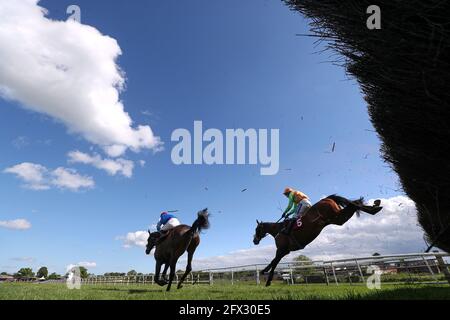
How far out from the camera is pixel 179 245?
1065cm

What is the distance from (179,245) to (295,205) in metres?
3.84

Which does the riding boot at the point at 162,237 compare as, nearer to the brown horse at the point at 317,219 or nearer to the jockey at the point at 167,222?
the jockey at the point at 167,222

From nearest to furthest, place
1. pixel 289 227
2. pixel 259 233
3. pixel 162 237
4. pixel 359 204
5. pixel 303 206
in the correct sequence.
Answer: pixel 359 204 < pixel 303 206 < pixel 289 227 < pixel 162 237 < pixel 259 233

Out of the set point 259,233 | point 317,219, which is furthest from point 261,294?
point 259,233

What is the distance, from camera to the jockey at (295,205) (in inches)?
395

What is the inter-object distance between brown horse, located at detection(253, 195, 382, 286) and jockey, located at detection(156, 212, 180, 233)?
3601 mm

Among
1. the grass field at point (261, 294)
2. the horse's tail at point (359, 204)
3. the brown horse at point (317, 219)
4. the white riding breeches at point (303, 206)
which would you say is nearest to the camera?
the grass field at point (261, 294)

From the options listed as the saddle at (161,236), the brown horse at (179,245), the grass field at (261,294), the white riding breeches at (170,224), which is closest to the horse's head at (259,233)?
the brown horse at (179,245)

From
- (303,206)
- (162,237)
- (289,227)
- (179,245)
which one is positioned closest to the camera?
(303,206)

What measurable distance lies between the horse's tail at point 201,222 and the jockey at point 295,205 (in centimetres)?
240

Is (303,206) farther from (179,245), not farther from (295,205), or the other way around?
(179,245)
